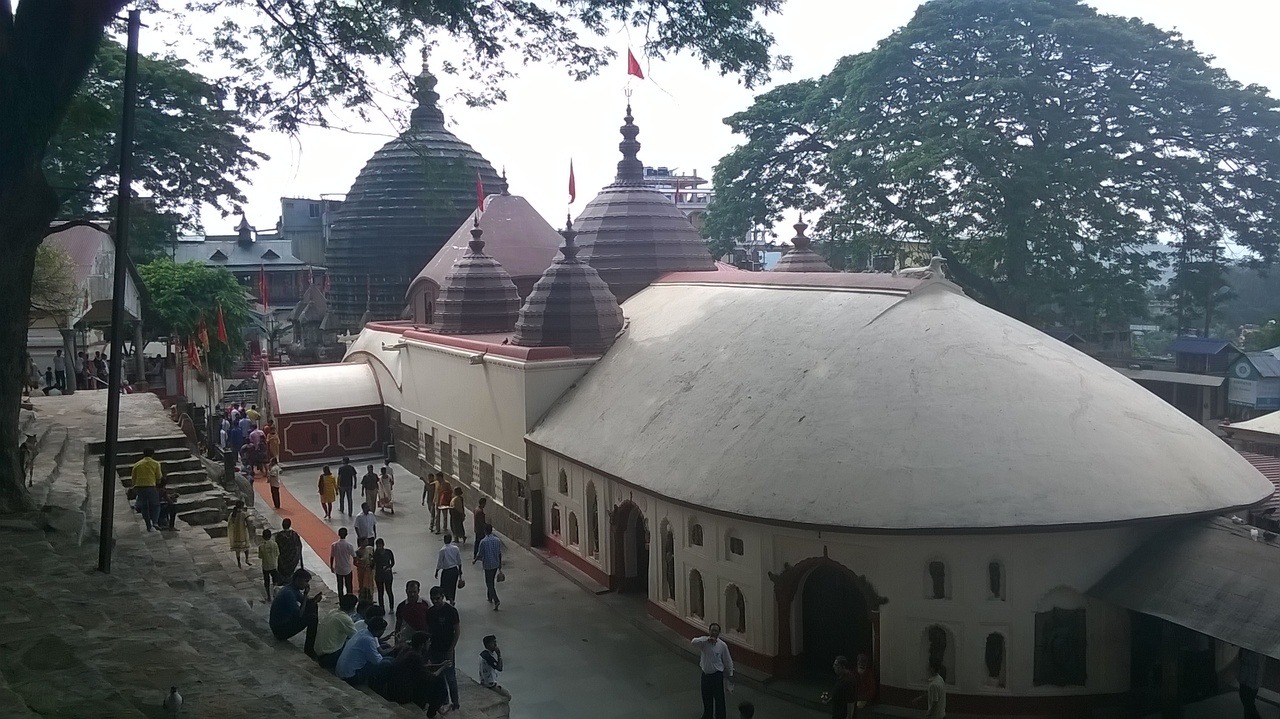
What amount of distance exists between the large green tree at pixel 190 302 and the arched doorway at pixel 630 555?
20527mm

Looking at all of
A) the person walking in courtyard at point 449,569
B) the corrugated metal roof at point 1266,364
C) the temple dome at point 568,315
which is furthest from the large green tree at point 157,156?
the corrugated metal roof at point 1266,364

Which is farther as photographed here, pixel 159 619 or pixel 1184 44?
pixel 1184 44

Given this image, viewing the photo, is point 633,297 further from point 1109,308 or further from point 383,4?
point 1109,308

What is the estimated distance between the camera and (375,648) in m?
9.48

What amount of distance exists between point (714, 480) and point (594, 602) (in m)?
3.95

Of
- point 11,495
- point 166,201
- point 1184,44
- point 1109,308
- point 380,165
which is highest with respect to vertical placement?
point 1184,44

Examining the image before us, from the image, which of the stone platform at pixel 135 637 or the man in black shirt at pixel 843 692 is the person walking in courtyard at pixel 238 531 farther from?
the man in black shirt at pixel 843 692

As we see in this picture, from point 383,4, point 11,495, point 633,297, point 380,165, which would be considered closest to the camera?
point 11,495

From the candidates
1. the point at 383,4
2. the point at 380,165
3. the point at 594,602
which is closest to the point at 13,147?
the point at 383,4

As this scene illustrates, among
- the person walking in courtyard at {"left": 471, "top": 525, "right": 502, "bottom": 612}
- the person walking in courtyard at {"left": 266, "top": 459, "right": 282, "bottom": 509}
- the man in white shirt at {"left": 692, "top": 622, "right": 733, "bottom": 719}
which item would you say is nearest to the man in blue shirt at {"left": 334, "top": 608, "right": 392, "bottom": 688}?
the man in white shirt at {"left": 692, "top": 622, "right": 733, "bottom": 719}

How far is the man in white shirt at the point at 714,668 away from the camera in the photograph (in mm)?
11141

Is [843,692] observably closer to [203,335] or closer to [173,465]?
[173,465]

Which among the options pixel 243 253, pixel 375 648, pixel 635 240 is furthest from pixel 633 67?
pixel 243 253

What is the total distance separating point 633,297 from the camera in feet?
81.7
